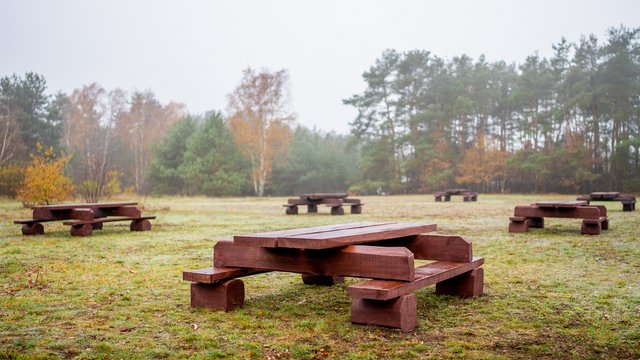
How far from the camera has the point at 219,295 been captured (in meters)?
4.05

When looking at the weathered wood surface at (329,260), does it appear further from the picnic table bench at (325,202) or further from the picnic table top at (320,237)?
the picnic table bench at (325,202)

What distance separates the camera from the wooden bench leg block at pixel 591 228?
32.1 ft

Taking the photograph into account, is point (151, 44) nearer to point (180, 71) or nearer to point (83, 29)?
point (180, 71)

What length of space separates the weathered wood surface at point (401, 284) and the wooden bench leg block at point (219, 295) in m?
1.05

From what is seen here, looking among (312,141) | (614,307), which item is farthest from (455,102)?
(614,307)

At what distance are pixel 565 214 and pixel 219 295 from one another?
8.20 m

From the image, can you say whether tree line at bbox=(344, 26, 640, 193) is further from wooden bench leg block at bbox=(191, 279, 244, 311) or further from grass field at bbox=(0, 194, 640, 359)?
wooden bench leg block at bbox=(191, 279, 244, 311)

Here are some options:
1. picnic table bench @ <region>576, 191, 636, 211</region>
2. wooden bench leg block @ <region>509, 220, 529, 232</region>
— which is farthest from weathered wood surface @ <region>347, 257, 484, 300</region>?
picnic table bench @ <region>576, 191, 636, 211</region>

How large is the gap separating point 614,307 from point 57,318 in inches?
163

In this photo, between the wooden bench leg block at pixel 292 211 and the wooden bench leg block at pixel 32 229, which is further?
the wooden bench leg block at pixel 292 211

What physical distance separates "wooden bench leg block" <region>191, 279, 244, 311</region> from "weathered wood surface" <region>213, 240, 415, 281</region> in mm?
170

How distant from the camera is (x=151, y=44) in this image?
→ 79562 millimetres

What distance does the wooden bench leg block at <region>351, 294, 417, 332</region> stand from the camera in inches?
136

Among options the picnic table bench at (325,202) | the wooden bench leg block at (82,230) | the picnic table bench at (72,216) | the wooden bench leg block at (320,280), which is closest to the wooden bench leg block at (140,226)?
the picnic table bench at (72,216)
